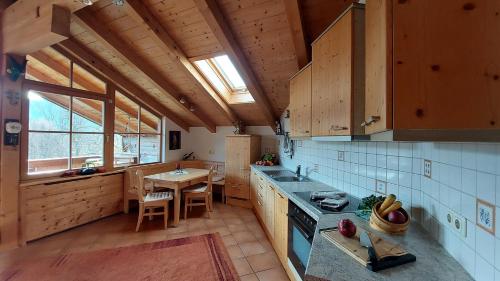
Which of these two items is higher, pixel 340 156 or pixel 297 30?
pixel 297 30

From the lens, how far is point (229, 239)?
2.97m

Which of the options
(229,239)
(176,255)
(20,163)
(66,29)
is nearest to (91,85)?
(20,163)

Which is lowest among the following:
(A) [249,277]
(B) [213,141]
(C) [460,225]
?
(A) [249,277]

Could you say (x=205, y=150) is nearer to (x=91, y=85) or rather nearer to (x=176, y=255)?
(x=91, y=85)

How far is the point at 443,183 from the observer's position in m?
1.06

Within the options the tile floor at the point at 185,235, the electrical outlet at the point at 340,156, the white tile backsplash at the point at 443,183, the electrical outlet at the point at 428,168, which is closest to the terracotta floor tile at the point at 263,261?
the tile floor at the point at 185,235

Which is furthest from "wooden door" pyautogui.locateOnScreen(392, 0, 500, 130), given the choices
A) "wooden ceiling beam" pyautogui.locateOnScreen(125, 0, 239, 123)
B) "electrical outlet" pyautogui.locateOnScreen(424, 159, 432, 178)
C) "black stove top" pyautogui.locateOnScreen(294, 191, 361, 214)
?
"wooden ceiling beam" pyautogui.locateOnScreen(125, 0, 239, 123)

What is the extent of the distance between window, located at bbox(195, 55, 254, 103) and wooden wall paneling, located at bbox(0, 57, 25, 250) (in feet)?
7.41

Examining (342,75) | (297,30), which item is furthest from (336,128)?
(297,30)

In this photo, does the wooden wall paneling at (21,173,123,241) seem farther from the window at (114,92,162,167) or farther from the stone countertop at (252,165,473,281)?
the stone countertop at (252,165,473,281)

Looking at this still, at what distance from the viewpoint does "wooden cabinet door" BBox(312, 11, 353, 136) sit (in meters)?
1.38

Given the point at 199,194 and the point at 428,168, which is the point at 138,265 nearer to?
the point at 199,194

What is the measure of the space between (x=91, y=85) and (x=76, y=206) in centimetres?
191

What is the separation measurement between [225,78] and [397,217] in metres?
3.21
